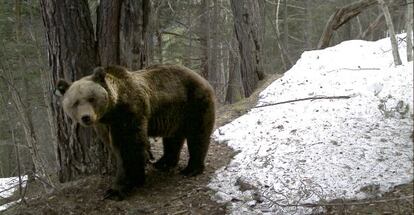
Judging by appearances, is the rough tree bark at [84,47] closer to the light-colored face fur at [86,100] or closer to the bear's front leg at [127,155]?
the bear's front leg at [127,155]

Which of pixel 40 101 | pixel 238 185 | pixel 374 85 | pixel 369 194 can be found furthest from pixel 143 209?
pixel 40 101

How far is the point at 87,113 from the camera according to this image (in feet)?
13.9

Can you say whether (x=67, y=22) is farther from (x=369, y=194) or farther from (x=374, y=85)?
(x=374, y=85)

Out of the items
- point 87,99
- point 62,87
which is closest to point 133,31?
point 62,87

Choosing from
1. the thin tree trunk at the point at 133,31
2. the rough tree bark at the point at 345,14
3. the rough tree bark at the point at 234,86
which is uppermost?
the rough tree bark at the point at 345,14

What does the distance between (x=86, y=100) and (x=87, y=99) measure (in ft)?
0.04

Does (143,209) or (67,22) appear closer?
(143,209)

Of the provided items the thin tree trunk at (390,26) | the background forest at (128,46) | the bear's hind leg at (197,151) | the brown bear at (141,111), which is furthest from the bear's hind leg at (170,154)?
the thin tree trunk at (390,26)

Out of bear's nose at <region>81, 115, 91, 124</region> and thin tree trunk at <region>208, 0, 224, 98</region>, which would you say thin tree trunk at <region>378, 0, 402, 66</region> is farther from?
thin tree trunk at <region>208, 0, 224, 98</region>

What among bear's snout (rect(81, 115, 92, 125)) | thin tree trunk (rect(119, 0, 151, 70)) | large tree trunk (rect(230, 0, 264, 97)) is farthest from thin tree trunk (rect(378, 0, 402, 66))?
bear's snout (rect(81, 115, 92, 125))

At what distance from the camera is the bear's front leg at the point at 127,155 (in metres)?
4.90

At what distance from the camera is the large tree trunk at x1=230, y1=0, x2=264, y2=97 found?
10469 mm

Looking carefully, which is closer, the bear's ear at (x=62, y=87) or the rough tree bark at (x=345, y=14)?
the bear's ear at (x=62, y=87)

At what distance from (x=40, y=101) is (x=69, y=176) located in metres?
10.8
